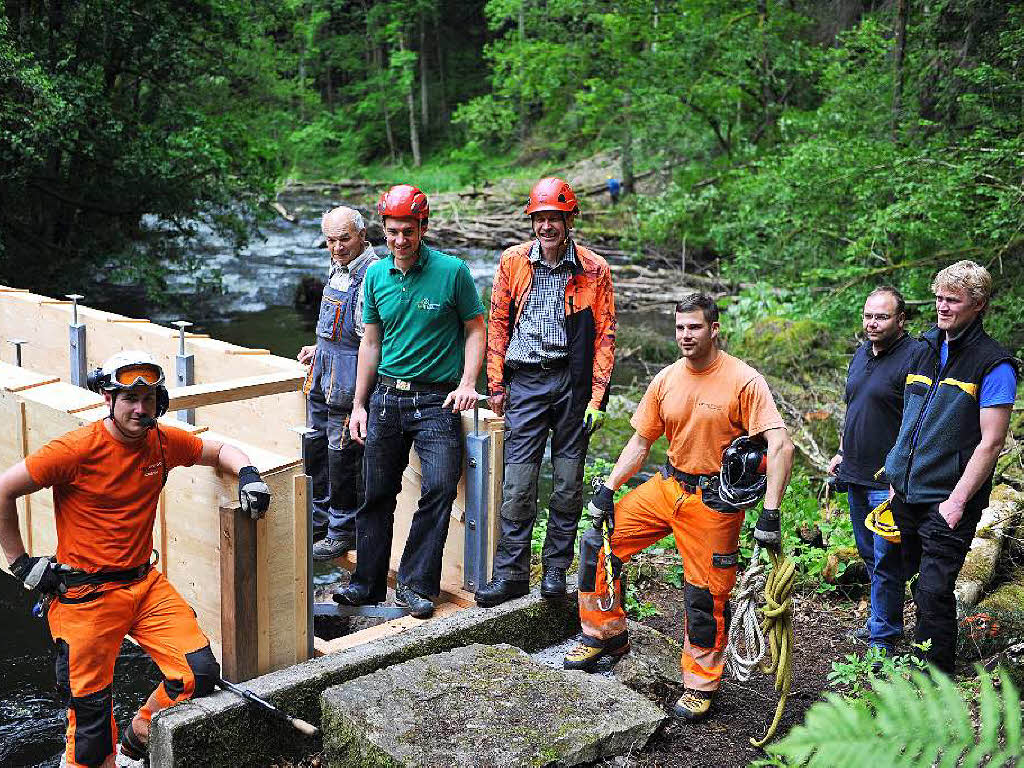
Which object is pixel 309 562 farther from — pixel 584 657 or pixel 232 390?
pixel 584 657

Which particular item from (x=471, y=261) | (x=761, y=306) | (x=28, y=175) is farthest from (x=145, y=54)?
(x=761, y=306)

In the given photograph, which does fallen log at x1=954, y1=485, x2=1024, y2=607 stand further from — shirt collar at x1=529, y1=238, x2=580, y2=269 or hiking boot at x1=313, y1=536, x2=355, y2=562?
hiking boot at x1=313, y1=536, x2=355, y2=562

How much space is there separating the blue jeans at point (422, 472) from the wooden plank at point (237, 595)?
3.18 ft

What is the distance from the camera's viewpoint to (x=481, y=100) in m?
38.9

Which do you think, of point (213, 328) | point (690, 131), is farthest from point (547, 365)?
point (690, 131)

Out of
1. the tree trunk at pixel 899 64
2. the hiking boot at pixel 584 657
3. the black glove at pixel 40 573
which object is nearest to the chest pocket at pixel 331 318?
the black glove at pixel 40 573

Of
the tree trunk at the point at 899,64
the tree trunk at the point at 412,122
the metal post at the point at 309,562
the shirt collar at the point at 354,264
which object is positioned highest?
the tree trunk at the point at 412,122

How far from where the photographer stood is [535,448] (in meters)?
5.52

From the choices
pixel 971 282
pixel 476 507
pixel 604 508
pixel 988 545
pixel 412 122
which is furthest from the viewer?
pixel 412 122

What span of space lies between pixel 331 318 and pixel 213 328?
1317cm

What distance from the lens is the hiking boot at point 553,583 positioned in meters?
5.72

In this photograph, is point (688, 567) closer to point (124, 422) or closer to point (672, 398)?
point (672, 398)

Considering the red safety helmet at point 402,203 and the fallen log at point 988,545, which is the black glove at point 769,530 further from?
the red safety helmet at point 402,203

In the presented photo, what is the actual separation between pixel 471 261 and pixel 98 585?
20.0m
